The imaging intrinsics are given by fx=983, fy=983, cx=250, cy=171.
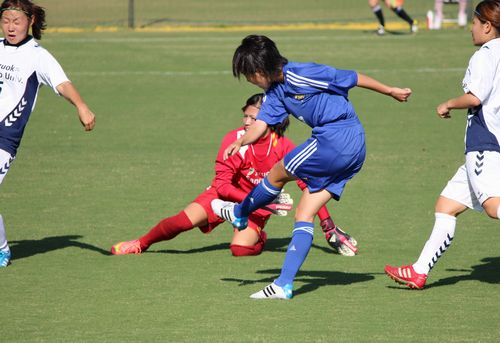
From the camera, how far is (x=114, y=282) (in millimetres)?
6941

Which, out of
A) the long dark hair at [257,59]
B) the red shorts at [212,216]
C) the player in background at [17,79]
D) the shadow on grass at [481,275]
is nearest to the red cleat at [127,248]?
the red shorts at [212,216]

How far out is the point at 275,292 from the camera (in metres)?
6.38

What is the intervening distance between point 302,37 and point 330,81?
16.4m

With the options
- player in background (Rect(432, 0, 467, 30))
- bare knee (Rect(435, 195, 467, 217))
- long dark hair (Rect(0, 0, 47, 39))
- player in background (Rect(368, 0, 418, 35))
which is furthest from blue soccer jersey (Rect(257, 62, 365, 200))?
player in background (Rect(432, 0, 467, 30))

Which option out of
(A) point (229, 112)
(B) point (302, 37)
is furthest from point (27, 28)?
(B) point (302, 37)

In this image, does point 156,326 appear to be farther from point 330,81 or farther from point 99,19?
point 99,19

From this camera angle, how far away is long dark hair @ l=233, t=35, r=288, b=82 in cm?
623

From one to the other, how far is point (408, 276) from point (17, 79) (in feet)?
10.6

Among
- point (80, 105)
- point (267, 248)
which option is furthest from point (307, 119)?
point (267, 248)

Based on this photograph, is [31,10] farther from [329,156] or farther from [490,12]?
[490,12]

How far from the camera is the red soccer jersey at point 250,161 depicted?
810 centimetres

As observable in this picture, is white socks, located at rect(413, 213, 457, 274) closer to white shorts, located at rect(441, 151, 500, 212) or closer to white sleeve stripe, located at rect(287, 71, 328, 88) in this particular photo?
white shorts, located at rect(441, 151, 500, 212)

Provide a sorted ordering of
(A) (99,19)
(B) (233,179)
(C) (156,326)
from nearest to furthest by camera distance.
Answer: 1. (C) (156,326)
2. (B) (233,179)
3. (A) (99,19)

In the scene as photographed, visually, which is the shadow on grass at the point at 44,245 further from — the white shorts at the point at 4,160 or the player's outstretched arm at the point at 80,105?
the player's outstretched arm at the point at 80,105
